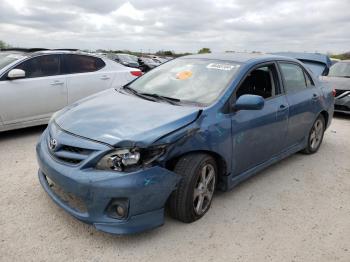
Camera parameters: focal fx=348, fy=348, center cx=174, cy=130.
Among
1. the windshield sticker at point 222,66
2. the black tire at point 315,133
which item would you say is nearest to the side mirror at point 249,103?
the windshield sticker at point 222,66

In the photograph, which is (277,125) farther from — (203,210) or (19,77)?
(19,77)

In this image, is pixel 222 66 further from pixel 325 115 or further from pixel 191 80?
pixel 325 115

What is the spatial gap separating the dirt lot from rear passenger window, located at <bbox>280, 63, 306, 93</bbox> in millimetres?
1216

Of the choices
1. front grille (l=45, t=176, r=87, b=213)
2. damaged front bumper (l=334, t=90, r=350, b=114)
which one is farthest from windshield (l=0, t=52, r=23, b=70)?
damaged front bumper (l=334, t=90, r=350, b=114)

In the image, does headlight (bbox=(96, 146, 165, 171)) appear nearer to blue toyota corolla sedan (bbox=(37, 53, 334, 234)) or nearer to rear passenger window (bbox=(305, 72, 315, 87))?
blue toyota corolla sedan (bbox=(37, 53, 334, 234))

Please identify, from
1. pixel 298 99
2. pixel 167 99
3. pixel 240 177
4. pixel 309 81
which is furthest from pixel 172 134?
pixel 309 81

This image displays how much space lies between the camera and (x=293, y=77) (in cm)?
475

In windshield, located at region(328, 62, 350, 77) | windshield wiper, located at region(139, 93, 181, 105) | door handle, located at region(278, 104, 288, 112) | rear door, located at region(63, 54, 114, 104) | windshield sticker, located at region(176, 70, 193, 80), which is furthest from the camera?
windshield, located at region(328, 62, 350, 77)

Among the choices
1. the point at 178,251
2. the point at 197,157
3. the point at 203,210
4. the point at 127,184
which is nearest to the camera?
the point at 127,184

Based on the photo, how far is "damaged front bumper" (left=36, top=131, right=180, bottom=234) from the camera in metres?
2.66

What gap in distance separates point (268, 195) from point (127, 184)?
1979 millimetres

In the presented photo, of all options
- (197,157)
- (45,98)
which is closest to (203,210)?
(197,157)

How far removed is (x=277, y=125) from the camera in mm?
4156

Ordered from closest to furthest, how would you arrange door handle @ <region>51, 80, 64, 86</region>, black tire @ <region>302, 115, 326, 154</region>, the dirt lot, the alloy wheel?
the dirt lot
the alloy wheel
black tire @ <region>302, 115, 326, 154</region>
door handle @ <region>51, 80, 64, 86</region>
